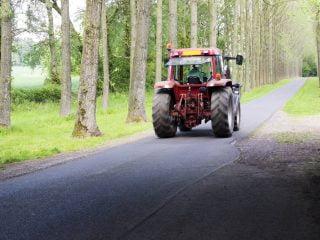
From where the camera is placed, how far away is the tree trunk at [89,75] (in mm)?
16219

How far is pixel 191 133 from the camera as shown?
672 inches

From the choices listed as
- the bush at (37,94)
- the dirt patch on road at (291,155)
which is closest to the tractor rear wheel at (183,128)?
the dirt patch on road at (291,155)

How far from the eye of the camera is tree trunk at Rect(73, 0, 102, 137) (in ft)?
53.2

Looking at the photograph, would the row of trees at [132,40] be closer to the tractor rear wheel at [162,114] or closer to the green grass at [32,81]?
the tractor rear wheel at [162,114]

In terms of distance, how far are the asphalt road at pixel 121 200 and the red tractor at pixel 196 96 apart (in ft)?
10.3

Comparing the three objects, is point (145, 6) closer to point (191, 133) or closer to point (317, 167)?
point (191, 133)

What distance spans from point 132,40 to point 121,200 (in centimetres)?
2108

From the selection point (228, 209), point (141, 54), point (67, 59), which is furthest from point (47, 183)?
point (67, 59)

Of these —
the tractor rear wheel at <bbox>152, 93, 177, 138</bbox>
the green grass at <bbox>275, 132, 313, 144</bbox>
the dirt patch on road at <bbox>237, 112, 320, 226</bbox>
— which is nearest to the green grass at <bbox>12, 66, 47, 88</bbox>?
the tractor rear wheel at <bbox>152, 93, 177, 138</bbox>

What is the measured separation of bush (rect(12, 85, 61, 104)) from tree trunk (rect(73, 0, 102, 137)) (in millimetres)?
20052

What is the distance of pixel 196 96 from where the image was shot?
51.2ft

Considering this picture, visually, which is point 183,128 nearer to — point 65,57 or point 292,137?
point 292,137

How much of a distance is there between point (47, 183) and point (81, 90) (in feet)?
26.2

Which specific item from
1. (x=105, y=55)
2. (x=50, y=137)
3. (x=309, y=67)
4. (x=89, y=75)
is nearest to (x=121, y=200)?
(x=89, y=75)
